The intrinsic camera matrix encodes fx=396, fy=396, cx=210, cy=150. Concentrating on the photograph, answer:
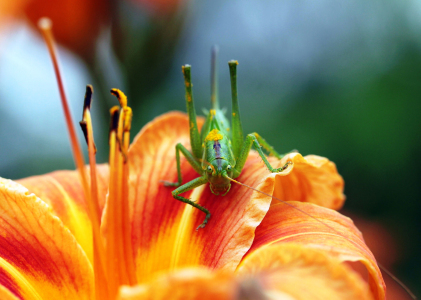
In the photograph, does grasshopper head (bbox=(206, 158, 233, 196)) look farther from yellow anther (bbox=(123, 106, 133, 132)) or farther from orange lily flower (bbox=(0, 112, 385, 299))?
yellow anther (bbox=(123, 106, 133, 132))

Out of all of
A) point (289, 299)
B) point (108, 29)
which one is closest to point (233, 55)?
point (108, 29)

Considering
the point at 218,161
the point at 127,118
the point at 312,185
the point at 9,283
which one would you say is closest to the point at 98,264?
the point at 9,283

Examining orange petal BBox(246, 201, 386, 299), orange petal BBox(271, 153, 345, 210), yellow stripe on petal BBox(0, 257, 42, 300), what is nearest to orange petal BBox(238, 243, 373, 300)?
orange petal BBox(246, 201, 386, 299)

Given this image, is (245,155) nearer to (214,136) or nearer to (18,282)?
(214,136)

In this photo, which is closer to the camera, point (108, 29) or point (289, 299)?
point (289, 299)

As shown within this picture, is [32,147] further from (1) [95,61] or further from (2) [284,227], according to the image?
(2) [284,227]

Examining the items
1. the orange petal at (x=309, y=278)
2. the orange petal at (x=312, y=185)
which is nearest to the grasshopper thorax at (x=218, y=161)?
the orange petal at (x=312, y=185)

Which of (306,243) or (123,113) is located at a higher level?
(123,113)
